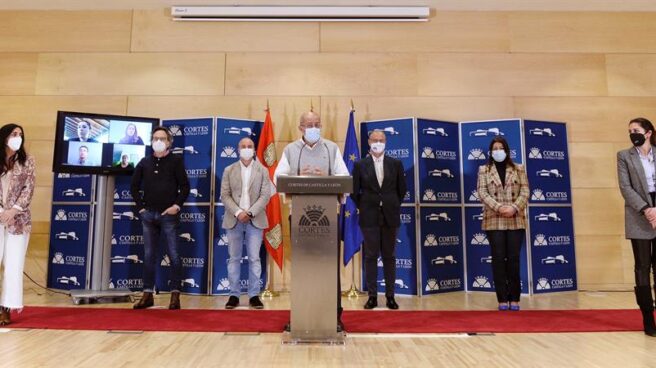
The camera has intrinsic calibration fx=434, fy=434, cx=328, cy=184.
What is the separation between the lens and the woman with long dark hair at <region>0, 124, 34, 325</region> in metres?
3.32

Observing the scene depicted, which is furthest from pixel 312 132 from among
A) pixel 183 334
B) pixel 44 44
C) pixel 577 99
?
pixel 44 44

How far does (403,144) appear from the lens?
531cm

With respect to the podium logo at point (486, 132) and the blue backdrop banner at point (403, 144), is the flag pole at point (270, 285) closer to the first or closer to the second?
the blue backdrop banner at point (403, 144)

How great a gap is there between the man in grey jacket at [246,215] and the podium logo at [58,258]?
2415 millimetres

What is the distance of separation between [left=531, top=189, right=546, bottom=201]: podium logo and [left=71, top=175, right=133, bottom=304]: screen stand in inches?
186

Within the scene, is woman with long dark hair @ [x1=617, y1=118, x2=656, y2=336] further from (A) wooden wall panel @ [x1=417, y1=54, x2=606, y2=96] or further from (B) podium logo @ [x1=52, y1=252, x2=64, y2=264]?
(B) podium logo @ [x1=52, y1=252, x2=64, y2=264]

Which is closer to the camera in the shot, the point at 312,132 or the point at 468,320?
the point at 312,132

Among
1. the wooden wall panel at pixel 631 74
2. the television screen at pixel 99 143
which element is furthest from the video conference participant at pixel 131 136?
the wooden wall panel at pixel 631 74

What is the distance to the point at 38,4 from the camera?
19.5 ft

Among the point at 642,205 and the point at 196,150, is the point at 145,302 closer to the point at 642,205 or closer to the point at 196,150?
the point at 196,150

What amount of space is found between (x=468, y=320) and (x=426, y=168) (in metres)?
2.12

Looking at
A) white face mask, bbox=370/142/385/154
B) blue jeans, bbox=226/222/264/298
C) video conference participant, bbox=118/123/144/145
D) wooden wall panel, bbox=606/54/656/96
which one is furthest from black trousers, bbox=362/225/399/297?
wooden wall panel, bbox=606/54/656/96

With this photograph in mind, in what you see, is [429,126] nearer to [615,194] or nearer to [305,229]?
[615,194]

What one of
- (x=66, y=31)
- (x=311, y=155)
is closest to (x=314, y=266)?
(x=311, y=155)
